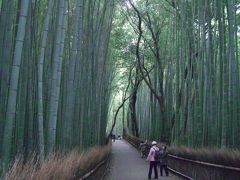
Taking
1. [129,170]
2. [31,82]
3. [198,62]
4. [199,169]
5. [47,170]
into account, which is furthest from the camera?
[129,170]

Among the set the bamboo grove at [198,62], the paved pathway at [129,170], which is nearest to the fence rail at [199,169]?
the paved pathway at [129,170]

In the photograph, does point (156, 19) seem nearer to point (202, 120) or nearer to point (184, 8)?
point (184, 8)

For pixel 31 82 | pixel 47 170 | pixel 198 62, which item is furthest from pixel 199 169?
pixel 47 170

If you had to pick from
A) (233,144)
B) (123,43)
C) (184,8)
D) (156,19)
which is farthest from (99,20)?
(123,43)

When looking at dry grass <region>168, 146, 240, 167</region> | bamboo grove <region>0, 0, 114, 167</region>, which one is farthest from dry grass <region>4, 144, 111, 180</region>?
dry grass <region>168, 146, 240, 167</region>

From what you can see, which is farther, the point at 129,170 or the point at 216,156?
the point at 129,170

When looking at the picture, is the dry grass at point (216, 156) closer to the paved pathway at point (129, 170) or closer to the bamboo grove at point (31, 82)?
the paved pathway at point (129, 170)

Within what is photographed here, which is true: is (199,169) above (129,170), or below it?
above

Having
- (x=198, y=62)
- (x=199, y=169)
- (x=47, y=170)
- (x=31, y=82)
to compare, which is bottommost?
(x=199, y=169)

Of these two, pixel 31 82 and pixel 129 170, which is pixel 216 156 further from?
pixel 129 170

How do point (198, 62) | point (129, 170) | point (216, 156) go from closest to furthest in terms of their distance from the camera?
1. point (216, 156)
2. point (198, 62)
3. point (129, 170)

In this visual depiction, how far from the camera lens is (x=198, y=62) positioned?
11.0 m

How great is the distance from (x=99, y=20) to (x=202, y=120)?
3.82 metres

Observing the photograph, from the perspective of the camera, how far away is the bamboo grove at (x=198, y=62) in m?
8.28
